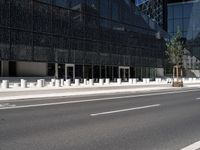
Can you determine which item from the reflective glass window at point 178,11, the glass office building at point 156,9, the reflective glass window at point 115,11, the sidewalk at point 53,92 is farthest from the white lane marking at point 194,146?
the reflective glass window at point 178,11

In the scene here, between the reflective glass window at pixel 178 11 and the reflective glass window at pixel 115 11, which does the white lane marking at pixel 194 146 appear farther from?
the reflective glass window at pixel 178 11

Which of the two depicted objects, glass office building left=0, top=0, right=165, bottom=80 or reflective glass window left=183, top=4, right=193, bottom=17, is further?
reflective glass window left=183, top=4, right=193, bottom=17

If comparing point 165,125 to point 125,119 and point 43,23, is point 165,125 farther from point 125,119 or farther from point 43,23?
point 43,23

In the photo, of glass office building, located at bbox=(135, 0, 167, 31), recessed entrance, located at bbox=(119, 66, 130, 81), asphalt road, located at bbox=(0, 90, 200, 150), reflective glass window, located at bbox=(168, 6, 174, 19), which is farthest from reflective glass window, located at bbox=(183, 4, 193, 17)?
asphalt road, located at bbox=(0, 90, 200, 150)

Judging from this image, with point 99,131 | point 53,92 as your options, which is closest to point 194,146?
point 99,131

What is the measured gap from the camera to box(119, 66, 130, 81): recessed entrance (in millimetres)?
58406

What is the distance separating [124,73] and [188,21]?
33.6m

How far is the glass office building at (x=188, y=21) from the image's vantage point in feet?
280

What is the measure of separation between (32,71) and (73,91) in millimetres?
19613

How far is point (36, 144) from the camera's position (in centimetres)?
812

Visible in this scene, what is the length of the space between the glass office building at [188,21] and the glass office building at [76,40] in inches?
857

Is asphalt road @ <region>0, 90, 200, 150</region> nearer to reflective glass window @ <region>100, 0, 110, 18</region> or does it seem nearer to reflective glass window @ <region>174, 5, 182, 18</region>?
reflective glass window @ <region>100, 0, 110, 18</region>

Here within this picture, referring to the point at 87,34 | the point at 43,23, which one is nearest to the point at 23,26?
the point at 43,23

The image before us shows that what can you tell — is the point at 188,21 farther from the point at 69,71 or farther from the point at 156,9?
the point at 69,71
